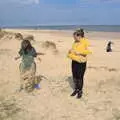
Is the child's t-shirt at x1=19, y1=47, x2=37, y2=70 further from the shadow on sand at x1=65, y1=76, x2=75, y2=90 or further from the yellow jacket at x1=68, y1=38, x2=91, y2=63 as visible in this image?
the shadow on sand at x1=65, y1=76, x2=75, y2=90

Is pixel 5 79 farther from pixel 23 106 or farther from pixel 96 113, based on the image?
pixel 96 113

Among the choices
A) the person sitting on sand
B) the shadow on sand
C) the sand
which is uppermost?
the person sitting on sand

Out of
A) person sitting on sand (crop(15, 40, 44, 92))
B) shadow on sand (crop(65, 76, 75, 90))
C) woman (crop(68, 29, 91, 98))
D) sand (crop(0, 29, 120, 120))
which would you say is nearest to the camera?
sand (crop(0, 29, 120, 120))

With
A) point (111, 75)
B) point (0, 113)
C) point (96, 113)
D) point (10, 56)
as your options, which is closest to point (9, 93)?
point (0, 113)

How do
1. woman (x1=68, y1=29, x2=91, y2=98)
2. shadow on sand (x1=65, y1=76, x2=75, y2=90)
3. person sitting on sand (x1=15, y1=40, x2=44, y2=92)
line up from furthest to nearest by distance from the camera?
shadow on sand (x1=65, y1=76, x2=75, y2=90), person sitting on sand (x1=15, y1=40, x2=44, y2=92), woman (x1=68, y1=29, x2=91, y2=98)

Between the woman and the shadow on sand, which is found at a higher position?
the woman

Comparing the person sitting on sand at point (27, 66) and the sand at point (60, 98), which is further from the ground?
the person sitting on sand at point (27, 66)

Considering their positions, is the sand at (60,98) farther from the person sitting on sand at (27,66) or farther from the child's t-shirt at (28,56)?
the child's t-shirt at (28,56)

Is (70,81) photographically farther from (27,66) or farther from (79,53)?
(79,53)

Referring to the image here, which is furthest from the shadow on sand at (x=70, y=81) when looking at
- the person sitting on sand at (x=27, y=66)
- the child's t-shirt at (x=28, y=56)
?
the child's t-shirt at (x=28, y=56)

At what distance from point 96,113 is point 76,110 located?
49 cm

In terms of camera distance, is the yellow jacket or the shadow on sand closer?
the yellow jacket

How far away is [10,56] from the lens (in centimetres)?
1822

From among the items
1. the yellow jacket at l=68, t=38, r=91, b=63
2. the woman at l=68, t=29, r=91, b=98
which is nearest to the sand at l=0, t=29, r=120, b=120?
the woman at l=68, t=29, r=91, b=98
